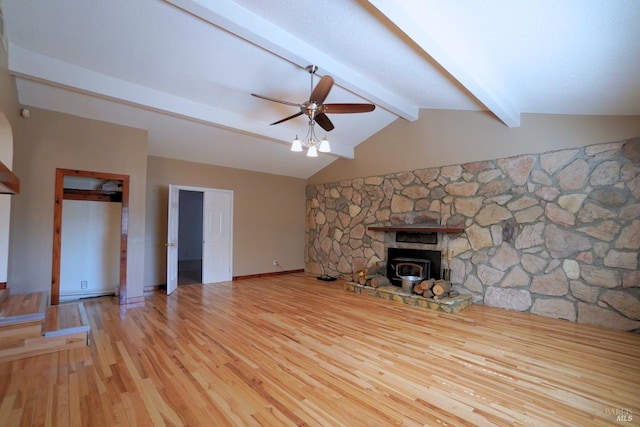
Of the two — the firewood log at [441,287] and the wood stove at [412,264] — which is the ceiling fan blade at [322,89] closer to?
the firewood log at [441,287]

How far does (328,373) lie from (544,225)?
143 inches

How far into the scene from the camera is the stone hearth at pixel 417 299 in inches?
168

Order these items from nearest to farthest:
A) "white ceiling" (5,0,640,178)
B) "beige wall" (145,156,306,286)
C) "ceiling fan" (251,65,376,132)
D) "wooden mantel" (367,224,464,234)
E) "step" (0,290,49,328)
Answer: "white ceiling" (5,0,640,178) → "step" (0,290,49,328) → "ceiling fan" (251,65,376,132) → "wooden mantel" (367,224,464,234) → "beige wall" (145,156,306,286)

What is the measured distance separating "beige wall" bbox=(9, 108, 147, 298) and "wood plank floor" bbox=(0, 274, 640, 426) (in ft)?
3.20

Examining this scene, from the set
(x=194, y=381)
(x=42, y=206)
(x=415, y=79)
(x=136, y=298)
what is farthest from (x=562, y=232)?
(x=42, y=206)

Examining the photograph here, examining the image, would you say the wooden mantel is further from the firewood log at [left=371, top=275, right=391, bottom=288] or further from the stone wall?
the firewood log at [left=371, top=275, right=391, bottom=288]

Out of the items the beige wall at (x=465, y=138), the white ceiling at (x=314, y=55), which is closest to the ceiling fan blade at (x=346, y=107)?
the white ceiling at (x=314, y=55)

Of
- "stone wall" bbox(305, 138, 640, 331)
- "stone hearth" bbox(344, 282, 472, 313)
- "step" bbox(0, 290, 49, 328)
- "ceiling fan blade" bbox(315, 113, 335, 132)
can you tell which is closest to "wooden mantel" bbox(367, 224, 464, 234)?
"stone wall" bbox(305, 138, 640, 331)

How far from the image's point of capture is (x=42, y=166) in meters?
3.98

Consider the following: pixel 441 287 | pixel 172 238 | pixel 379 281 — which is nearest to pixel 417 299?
pixel 441 287

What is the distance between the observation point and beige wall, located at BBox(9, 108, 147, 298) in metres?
3.83

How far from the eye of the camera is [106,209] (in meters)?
5.22

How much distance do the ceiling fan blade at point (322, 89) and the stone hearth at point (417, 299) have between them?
10.7ft

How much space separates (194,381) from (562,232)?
464cm
